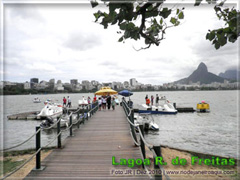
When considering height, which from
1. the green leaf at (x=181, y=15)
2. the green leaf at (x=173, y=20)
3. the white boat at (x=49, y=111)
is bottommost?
the white boat at (x=49, y=111)

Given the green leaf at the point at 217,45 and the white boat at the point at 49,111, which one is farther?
the white boat at the point at 49,111

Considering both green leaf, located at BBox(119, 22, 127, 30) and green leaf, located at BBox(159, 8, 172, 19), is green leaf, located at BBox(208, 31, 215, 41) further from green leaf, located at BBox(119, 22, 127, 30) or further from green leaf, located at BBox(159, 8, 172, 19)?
green leaf, located at BBox(119, 22, 127, 30)

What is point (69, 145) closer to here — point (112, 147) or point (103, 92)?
point (112, 147)

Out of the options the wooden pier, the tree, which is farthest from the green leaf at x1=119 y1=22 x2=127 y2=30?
the wooden pier

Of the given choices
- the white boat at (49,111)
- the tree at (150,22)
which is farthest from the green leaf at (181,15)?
the white boat at (49,111)

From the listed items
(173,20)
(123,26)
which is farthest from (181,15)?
(123,26)

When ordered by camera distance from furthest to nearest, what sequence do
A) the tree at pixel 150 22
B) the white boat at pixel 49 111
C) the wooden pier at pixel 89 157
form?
the white boat at pixel 49 111 → the wooden pier at pixel 89 157 → the tree at pixel 150 22

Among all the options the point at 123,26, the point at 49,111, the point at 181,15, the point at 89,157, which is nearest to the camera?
the point at 123,26

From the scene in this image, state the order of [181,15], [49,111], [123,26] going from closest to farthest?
[123,26]
[181,15]
[49,111]

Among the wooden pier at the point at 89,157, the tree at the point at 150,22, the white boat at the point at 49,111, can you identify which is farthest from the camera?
the white boat at the point at 49,111

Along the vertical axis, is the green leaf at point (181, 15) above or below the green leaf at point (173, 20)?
above

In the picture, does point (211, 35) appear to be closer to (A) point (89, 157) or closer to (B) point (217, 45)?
(B) point (217, 45)

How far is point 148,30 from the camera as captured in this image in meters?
2.95

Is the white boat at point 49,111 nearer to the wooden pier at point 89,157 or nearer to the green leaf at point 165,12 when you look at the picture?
the wooden pier at point 89,157
